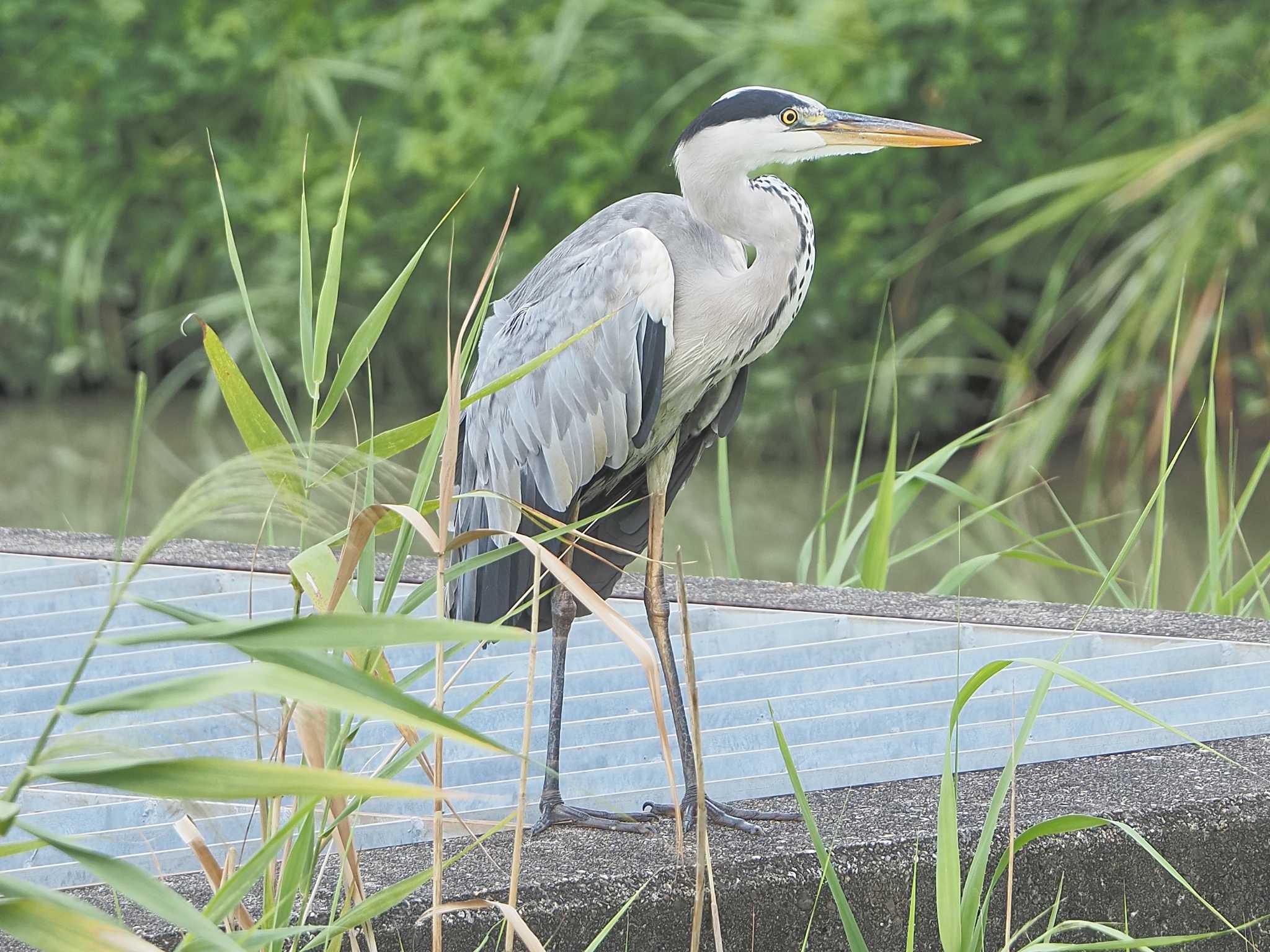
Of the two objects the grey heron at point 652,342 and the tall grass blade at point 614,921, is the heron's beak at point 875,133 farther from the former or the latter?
the tall grass blade at point 614,921

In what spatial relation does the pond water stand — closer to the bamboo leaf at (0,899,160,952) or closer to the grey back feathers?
the grey back feathers

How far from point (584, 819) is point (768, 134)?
0.76m

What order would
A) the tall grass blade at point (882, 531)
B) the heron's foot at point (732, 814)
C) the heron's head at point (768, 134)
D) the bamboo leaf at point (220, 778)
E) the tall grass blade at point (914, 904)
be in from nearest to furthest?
the bamboo leaf at point (220, 778) < the tall grass blade at point (914, 904) < the heron's foot at point (732, 814) < the heron's head at point (768, 134) < the tall grass blade at point (882, 531)

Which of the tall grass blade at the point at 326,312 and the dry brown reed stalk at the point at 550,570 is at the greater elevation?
the tall grass blade at the point at 326,312

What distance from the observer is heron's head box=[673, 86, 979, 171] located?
5.89 ft

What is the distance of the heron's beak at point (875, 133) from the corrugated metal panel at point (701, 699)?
21.9 inches

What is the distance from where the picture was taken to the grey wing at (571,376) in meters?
1.75

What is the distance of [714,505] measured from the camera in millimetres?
4699

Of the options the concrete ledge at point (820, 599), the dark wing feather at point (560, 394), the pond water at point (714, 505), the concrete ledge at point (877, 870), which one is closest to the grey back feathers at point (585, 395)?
the dark wing feather at point (560, 394)

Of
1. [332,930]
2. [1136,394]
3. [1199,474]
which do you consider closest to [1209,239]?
[1136,394]

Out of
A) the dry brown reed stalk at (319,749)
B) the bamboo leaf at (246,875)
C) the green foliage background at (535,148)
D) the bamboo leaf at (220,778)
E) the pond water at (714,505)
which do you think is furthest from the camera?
the green foliage background at (535,148)

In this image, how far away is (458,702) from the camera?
1.79 m

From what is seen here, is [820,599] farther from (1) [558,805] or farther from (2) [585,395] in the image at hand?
(1) [558,805]

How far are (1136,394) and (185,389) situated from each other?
3.41 meters
